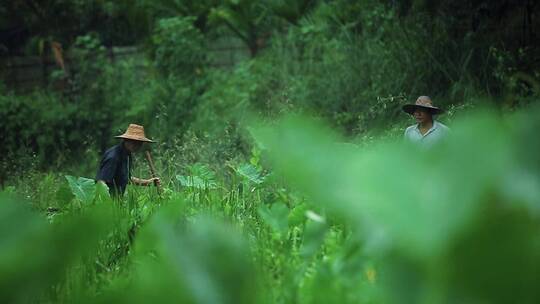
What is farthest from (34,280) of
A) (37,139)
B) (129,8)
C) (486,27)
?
(129,8)

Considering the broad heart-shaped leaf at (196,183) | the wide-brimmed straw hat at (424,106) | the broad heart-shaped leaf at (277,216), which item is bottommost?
the wide-brimmed straw hat at (424,106)

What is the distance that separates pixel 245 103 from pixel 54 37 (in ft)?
15.4

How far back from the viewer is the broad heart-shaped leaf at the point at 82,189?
228 cm

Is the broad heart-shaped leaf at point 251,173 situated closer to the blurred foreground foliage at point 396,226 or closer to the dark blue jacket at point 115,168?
the blurred foreground foliage at point 396,226

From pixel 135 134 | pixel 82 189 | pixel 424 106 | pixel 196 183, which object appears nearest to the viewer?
pixel 82 189

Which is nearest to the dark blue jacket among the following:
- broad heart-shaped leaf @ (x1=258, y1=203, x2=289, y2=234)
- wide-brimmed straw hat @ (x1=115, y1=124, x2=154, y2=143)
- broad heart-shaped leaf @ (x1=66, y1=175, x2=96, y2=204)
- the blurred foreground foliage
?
wide-brimmed straw hat @ (x1=115, y1=124, x2=154, y2=143)

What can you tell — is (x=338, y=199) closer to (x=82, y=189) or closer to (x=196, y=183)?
(x=82, y=189)

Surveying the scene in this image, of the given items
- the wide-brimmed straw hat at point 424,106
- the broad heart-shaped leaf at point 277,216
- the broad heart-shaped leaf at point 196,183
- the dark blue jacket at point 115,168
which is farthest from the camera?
the wide-brimmed straw hat at point 424,106

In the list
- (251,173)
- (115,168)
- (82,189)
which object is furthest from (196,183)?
(115,168)

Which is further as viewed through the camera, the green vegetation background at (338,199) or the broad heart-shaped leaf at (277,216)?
the broad heart-shaped leaf at (277,216)

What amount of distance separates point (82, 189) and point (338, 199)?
78.4 inches

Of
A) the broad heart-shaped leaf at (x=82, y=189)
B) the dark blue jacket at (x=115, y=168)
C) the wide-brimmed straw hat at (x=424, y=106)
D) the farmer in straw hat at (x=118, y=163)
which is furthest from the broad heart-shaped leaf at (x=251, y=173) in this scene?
the wide-brimmed straw hat at (x=424, y=106)

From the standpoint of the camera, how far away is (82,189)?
7.66ft

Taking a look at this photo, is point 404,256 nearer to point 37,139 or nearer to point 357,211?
point 357,211
